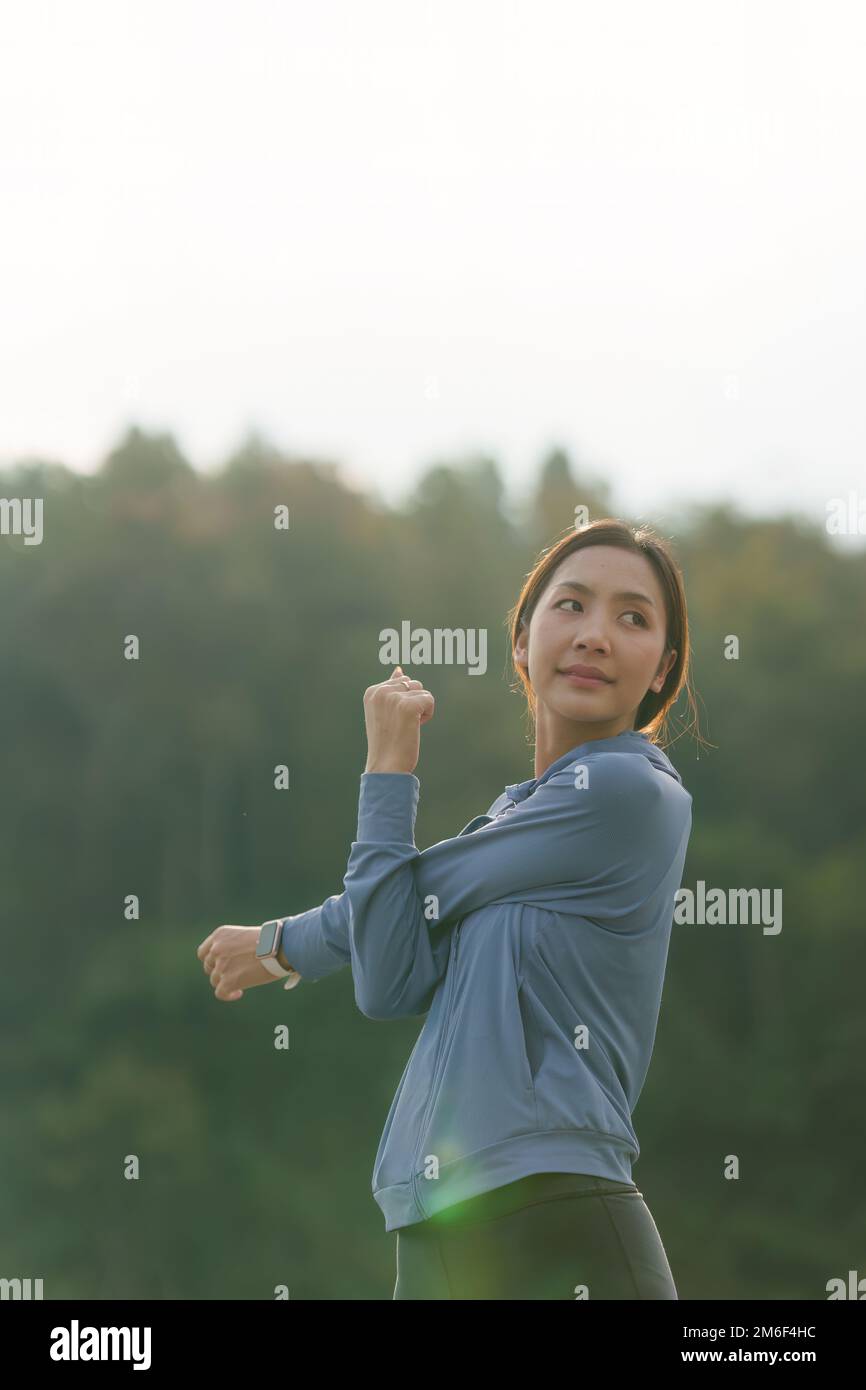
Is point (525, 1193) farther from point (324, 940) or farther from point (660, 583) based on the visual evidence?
point (660, 583)

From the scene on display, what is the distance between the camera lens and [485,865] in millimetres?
1376

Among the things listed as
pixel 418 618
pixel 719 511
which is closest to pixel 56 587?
pixel 418 618

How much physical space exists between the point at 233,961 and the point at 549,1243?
43cm

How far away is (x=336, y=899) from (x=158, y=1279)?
862 cm

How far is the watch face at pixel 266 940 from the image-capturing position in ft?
5.00

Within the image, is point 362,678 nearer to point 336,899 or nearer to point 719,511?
point 719,511

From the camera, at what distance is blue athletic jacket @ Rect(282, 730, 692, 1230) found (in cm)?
129

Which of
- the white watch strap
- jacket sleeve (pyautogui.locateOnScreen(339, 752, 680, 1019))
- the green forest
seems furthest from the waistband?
the green forest

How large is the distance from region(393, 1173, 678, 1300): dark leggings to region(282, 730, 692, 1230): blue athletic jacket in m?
0.02

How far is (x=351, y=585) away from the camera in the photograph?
30.8 feet

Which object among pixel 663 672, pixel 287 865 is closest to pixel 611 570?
pixel 663 672

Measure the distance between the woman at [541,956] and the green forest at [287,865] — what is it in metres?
7.47

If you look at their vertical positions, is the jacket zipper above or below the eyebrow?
below

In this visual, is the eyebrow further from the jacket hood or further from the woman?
the jacket hood
